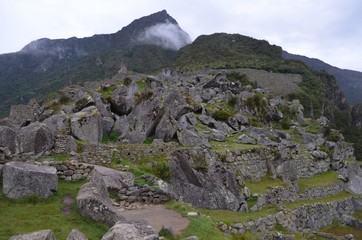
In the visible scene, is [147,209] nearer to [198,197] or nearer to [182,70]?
[198,197]

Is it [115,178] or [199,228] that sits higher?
[115,178]

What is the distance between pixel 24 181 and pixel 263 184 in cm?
1527

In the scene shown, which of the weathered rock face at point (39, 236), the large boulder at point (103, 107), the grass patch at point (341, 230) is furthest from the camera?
the grass patch at point (341, 230)

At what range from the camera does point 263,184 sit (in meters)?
23.2

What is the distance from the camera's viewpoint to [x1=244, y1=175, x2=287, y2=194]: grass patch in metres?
21.7

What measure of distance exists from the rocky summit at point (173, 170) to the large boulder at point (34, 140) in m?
0.03

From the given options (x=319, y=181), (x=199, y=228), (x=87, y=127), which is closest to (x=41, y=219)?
(x=199, y=228)

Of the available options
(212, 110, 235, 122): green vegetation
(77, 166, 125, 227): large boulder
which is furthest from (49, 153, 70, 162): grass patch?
(212, 110, 235, 122): green vegetation

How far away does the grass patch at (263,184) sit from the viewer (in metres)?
A: 21.7

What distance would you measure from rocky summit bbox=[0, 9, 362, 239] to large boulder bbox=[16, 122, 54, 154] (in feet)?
0.11

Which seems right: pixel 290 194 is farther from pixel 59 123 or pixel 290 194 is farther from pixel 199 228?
pixel 199 228

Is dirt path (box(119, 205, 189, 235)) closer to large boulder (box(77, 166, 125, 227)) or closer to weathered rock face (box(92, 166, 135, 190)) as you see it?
weathered rock face (box(92, 166, 135, 190))

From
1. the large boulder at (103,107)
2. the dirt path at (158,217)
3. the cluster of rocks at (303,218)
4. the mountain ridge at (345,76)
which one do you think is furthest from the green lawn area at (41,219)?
the mountain ridge at (345,76)

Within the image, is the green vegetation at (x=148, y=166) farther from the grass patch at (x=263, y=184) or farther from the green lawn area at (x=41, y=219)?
the grass patch at (x=263, y=184)
